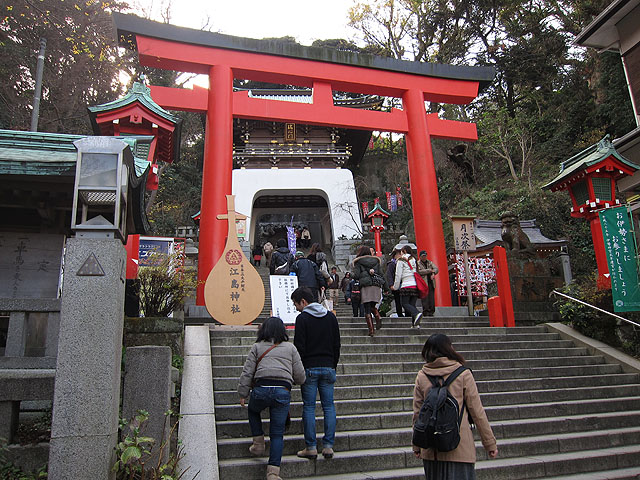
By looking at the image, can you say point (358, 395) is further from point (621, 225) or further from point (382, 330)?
point (621, 225)

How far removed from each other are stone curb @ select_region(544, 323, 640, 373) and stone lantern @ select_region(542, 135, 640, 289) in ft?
6.29

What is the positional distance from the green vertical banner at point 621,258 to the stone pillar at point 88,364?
749 cm

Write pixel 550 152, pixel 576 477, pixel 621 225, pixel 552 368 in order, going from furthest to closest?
1. pixel 550 152
2. pixel 621 225
3. pixel 552 368
4. pixel 576 477

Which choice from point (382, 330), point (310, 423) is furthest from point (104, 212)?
point (382, 330)

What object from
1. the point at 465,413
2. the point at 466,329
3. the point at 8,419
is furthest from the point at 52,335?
the point at 466,329

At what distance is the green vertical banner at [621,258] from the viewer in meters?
7.60

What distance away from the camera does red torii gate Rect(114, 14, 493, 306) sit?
425 inches

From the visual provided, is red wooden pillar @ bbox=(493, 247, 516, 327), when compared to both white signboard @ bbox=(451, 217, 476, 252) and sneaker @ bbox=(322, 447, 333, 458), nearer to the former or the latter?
white signboard @ bbox=(451, 217, 476, 252)

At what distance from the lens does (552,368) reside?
702 cm

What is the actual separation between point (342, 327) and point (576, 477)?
4562 mm

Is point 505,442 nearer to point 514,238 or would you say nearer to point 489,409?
point 489,409

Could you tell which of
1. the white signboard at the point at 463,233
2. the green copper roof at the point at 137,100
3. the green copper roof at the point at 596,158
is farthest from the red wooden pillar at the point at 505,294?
the green copper roof at the point at 137,100

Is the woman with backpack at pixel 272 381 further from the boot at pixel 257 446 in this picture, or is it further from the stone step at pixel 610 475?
the stone step at pixel 610 475

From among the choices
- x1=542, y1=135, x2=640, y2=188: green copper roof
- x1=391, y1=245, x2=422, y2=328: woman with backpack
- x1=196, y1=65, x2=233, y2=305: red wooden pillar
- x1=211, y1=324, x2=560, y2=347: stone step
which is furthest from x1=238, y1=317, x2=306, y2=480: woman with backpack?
x1=542, y1=135, x2=640, y2=188: green copper roof
